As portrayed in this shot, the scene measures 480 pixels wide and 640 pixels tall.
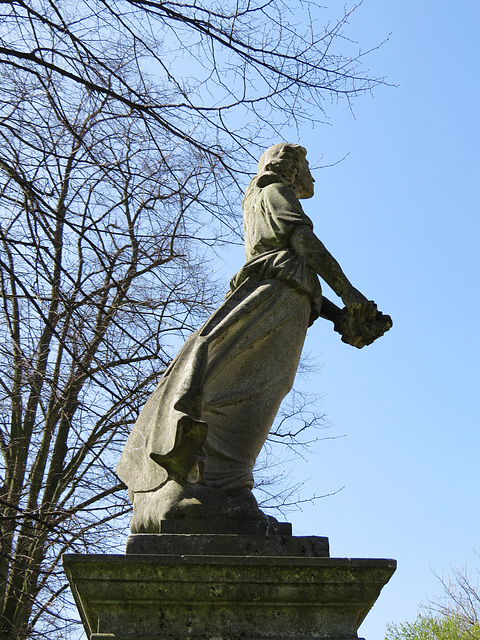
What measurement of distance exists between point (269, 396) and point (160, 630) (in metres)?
1.21

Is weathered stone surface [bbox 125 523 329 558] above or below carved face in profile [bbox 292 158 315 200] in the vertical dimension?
below

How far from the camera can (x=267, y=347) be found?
3955 millimetres

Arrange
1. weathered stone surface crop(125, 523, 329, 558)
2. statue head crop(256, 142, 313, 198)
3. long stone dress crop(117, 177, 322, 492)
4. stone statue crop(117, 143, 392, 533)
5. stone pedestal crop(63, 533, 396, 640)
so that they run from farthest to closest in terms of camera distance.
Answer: statue head crop(256, 142, 313, 198) → long stone dress crop(117, 177, 322, 492) → stone statue crop(117, 143, 392, 533) → weathered stone surface crop(125, 523, 329, 558) → stone pedestal crop(63, 533, 396, 640)

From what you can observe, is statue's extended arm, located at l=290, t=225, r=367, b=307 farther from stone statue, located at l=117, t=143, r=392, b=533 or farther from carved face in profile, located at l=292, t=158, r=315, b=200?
carved face in profile, located at l=292, t=158, r=315, b=200

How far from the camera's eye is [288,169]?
450cm

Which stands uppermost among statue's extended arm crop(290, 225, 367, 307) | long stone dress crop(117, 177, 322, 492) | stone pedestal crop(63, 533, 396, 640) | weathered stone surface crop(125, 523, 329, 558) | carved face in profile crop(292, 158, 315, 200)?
carved face in profile crop(292, 158, 315, 200)

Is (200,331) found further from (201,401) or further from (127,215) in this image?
(127,215)

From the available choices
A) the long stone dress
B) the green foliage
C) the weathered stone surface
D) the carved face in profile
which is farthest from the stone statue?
the green foliage

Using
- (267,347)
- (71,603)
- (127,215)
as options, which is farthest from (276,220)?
(127,215)

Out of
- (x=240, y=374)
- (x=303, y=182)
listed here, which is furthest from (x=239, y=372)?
(x=303, y=182)

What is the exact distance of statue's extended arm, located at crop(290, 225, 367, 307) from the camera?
4.06 meters

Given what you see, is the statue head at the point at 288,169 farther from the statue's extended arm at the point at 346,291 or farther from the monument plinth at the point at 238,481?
the statue's extended arm at the point at 346,291

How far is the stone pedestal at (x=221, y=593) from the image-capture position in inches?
122

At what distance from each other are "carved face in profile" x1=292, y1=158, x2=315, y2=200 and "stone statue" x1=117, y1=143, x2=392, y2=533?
0.27 m
